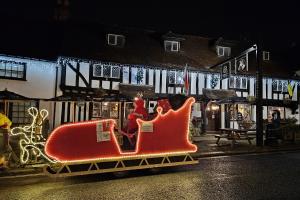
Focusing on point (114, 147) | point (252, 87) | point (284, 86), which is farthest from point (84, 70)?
point (284, 86)

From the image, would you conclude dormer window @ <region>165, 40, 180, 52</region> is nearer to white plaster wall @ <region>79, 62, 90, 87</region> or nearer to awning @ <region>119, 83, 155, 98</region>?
awning @ <region>119, 83, 155, 98</region>

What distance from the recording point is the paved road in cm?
677

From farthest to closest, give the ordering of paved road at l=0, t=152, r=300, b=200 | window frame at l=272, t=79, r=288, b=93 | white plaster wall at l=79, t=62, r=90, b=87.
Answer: window frame at l=272, t=79, r=288, b=93 < white plaster wall at l=79, t=62, r=90, b=87 < paved road at l=0, t=152, r=300, b=200

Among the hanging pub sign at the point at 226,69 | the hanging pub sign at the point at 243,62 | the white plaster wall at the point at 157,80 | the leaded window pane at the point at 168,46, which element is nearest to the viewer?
the hanging pub sign at the point at 243,62

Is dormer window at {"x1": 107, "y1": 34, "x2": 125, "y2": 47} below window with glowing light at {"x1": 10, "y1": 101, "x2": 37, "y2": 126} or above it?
above

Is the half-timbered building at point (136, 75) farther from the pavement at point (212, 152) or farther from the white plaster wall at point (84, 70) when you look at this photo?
the pavement at point (212, 152)

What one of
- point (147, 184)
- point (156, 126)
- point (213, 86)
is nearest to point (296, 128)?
point (213, 86)

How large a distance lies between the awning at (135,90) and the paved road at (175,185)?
1199 centimetres

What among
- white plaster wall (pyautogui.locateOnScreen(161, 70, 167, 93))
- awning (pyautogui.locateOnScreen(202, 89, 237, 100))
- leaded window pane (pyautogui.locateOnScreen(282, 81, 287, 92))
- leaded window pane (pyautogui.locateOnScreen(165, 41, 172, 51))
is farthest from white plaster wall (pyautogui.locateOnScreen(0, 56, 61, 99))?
leaded window pane (pyautogui.locateOnScreen(282, 81, 287, 92))

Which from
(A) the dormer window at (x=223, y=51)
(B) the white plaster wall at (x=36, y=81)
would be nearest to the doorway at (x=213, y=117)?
(A) the dormer window at (x=223, y=51)

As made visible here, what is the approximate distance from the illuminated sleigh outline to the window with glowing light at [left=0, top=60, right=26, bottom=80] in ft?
44.0

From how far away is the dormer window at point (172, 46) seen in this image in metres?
26.4

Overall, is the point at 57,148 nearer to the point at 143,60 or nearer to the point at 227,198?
the point at 227,198

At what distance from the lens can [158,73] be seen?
23734 mm
